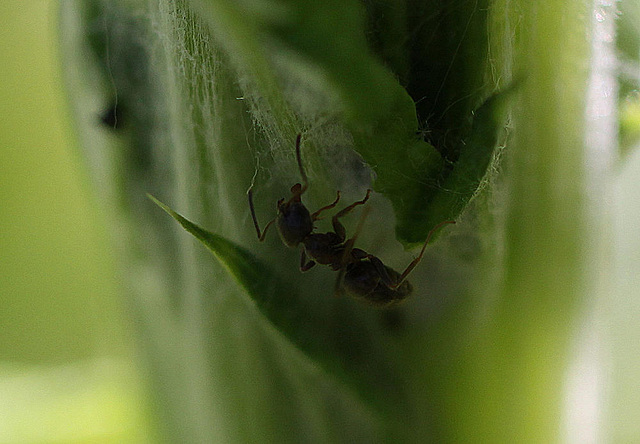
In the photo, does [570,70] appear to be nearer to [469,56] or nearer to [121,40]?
[469,56]

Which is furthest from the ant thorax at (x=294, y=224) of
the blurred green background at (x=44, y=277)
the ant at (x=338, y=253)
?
the blurred green background at (x=44, y=277)

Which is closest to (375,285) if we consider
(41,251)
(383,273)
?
(383,273)

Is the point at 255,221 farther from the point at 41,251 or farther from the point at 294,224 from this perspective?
Result: the point at 41,251

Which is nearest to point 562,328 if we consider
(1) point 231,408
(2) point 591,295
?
(2) point 591,295

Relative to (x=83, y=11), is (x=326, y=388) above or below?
below

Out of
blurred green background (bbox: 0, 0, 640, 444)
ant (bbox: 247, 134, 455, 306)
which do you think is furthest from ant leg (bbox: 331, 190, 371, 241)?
blurred green background (bbox: 0, 0, 640, 444)

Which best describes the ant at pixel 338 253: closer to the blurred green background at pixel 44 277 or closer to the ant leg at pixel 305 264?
the ant leg at pixel 305 264
